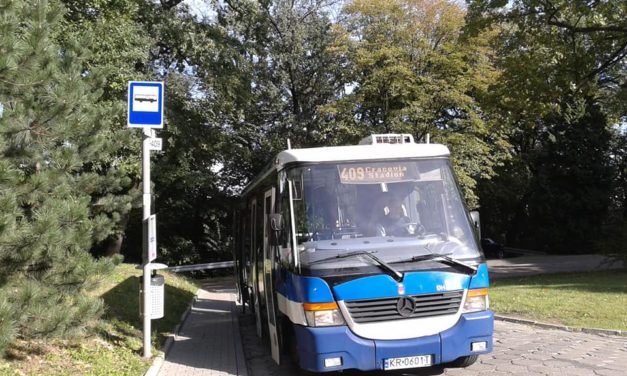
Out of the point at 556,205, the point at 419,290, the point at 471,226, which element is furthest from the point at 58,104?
the point at 556,205

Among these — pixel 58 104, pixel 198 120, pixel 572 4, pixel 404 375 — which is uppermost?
pixel 572 4

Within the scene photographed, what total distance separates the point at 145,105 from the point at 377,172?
3.45 meters

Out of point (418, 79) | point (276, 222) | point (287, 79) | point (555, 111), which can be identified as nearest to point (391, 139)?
point (276, 222)

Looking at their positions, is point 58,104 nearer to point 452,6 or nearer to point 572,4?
point 572,4

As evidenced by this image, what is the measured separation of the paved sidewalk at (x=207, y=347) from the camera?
771cm

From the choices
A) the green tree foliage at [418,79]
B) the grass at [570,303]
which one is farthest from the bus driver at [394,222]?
the green tree foliage at [418,79]

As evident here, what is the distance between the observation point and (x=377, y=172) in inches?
272

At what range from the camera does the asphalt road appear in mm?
6855

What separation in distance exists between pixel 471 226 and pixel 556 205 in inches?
1436

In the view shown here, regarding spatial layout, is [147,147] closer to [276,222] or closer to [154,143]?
[154,143]

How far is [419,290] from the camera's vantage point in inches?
241

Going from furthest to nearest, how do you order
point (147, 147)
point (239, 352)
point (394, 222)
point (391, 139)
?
point (239, 352), point (147, 147), point (391, 139), point (394, 222)

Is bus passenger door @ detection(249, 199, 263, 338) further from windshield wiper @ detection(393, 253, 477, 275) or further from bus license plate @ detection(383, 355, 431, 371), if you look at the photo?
windshield wiper @ detection(393, 253, 477, 275)

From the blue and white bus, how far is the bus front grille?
0.01 m
